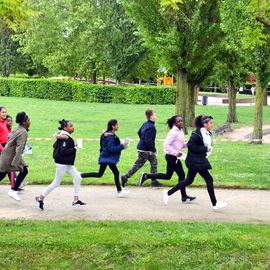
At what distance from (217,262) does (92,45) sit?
41.5m

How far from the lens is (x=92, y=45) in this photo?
46750 millimetres

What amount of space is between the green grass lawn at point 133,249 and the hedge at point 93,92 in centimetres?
3671

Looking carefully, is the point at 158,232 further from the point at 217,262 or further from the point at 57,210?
the point at 57,210

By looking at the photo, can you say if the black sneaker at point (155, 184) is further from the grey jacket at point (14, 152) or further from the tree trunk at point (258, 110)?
the tree trunk at point (258, 110)

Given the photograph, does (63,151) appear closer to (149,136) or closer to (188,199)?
(149,136)

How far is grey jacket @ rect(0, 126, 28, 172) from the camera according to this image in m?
9.06

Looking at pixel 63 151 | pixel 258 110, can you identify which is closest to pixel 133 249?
pixel 63 151

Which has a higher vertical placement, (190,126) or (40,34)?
(40,34)

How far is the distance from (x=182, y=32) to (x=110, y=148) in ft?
42.6

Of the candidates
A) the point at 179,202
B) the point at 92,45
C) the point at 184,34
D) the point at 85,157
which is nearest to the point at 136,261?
the point at 179,202

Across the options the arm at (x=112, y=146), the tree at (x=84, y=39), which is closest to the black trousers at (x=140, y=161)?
the arm at (x=112, y=146)

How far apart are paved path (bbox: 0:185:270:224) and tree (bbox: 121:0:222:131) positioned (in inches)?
460

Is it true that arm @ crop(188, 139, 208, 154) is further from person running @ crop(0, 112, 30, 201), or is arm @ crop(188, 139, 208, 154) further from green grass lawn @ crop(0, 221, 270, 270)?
person running @ crop(0, 112, 30, 201)

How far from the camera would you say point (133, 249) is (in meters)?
6.61
